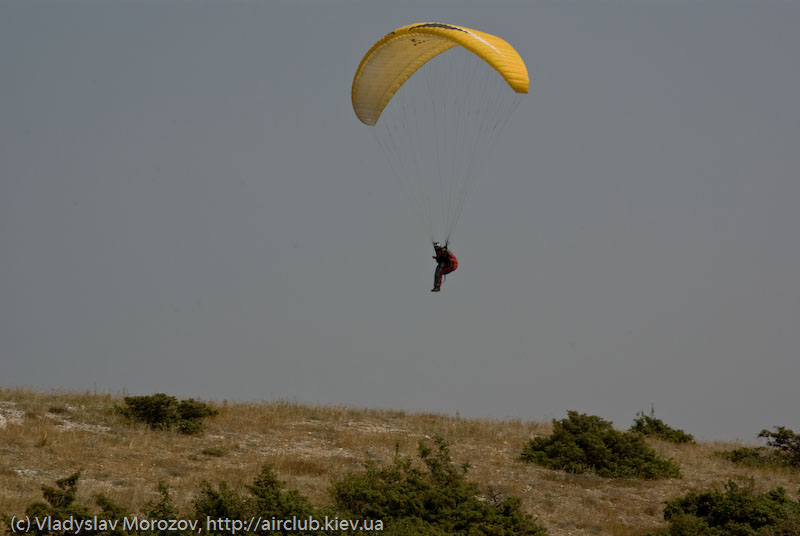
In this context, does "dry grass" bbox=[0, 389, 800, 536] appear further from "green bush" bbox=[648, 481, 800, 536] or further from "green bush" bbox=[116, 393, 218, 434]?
"green bush" bbox=[648, 481, 800, 536]

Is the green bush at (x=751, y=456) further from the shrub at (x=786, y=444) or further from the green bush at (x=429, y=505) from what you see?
the green bush at (x=429, y=505)

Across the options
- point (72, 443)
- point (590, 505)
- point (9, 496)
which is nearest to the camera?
point (9, 496)

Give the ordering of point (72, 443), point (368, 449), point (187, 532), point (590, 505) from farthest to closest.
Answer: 1. point (368, 449)
2. point (72, 443)
3. point (590, 505)
4. point (187, 532)

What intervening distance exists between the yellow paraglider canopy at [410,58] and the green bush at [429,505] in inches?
302

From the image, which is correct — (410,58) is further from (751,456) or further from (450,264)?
(751,456)

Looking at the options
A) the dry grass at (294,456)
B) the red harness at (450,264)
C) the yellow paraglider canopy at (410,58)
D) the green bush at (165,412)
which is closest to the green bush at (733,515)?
the dry grass at (294,456)

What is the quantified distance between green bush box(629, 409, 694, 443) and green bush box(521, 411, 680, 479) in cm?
321

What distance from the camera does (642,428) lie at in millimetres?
23016

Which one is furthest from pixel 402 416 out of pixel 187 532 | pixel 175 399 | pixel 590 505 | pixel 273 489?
pixel 187 532

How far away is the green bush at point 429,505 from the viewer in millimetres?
12703

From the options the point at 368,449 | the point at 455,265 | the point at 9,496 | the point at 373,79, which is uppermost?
the point at 373,79

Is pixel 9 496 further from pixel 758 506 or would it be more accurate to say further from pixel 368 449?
pixel 758 506

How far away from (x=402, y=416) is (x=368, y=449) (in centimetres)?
405

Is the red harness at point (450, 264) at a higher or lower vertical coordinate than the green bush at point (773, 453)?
higher
